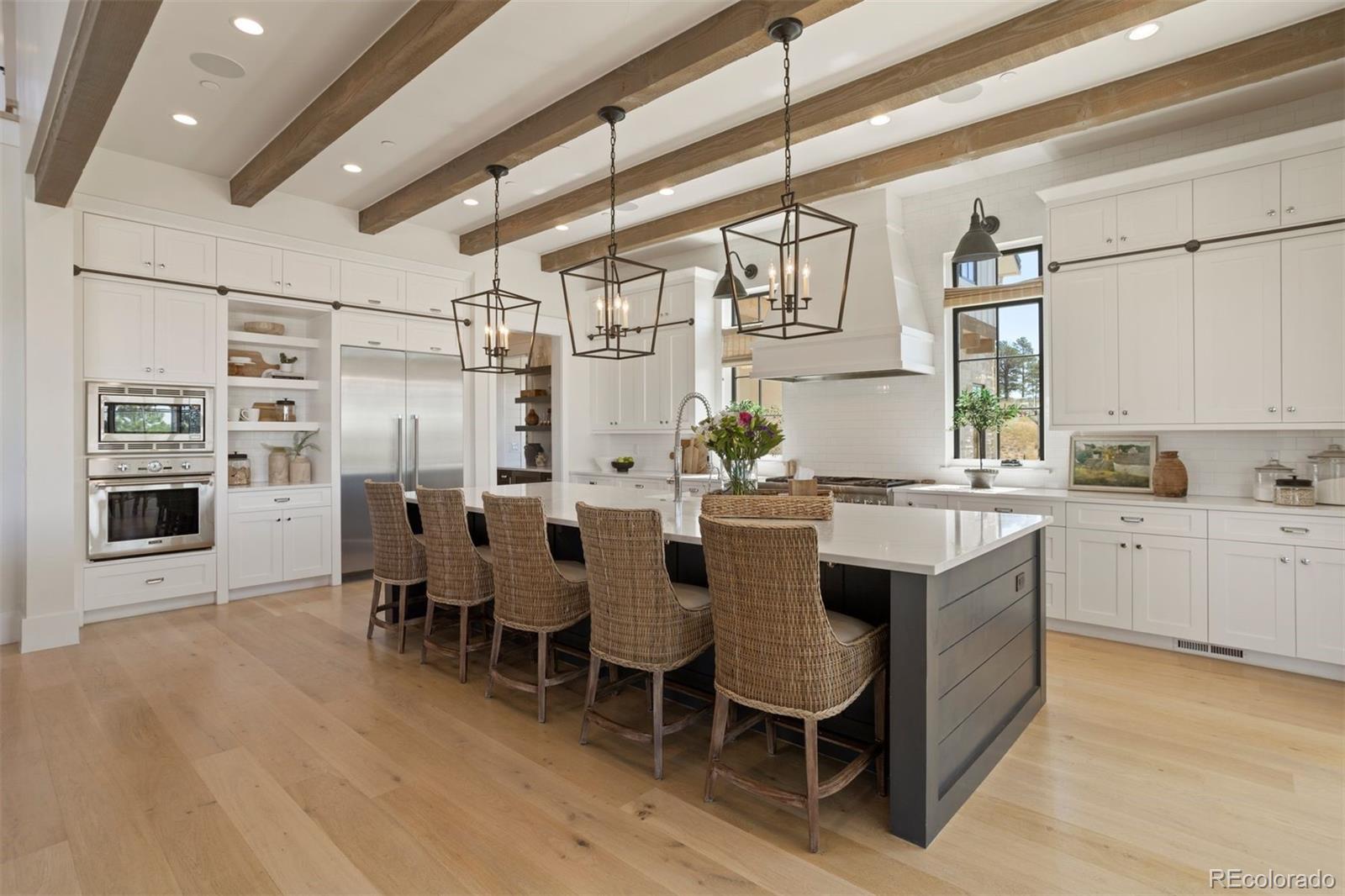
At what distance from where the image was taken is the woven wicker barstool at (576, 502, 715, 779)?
2527 millimetres

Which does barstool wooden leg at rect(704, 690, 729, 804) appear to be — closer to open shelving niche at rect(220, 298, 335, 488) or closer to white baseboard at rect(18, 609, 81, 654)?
white baseboard at rect(18, 609, 81, 654)

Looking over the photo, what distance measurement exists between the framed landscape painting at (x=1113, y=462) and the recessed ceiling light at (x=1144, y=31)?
2.40 m

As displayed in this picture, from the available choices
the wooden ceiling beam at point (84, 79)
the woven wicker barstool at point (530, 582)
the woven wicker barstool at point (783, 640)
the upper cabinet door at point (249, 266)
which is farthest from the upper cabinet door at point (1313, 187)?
the upper cabinet door at point (249, 266)

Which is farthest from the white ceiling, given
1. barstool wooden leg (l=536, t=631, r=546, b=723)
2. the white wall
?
barstool wooden leg (l=536, t=631, r=546, b=723)

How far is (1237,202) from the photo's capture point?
3830 mm

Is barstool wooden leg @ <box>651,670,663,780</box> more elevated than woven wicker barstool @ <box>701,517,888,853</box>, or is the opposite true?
woven wicker barstool @ <box>701,517,888,853</box>

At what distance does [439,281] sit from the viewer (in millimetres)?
6535

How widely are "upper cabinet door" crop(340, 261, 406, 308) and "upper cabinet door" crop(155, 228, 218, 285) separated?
965 millimetres

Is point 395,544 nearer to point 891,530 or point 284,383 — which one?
point 284,383

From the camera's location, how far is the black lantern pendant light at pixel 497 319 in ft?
13.5

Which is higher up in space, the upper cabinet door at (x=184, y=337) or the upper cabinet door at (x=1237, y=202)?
the upper cabinet door at (x=1237, y=202)

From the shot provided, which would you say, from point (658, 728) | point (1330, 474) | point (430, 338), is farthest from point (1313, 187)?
point (430, 338)

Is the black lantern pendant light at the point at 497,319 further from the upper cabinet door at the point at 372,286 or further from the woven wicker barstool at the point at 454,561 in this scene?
the woven wicker barstool at the point at 454,561

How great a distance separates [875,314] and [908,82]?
1944 mm
